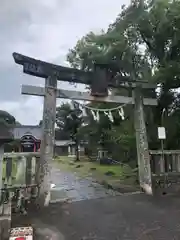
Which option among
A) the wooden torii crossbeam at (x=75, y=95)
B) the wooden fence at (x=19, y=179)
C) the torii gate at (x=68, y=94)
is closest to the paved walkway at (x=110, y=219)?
the wooden fence at (x=19, y=179)

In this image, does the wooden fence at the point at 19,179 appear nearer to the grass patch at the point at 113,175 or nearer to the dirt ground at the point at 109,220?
the dirt ground at the point at 109,220

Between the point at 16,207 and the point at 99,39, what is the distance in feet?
23.0

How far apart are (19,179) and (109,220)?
249 centimetres

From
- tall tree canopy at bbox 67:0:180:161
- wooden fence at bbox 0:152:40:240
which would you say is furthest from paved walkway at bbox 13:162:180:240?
tall tree canopy at bbox 67:0:180:161

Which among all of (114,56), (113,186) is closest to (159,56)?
(114,56)

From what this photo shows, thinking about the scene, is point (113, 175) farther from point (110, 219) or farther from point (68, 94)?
point (110, 219)

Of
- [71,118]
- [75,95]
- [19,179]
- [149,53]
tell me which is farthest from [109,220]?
[71,118]

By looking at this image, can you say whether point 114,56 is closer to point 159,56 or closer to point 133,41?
point 133,41

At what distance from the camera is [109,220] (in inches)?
202

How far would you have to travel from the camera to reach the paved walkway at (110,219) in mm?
4340

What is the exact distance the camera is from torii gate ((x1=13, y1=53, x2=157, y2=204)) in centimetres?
649

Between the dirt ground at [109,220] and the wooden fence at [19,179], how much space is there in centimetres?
60

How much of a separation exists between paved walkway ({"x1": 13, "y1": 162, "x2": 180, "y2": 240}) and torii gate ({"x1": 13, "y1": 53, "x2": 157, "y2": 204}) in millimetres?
911

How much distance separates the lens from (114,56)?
971 cm
